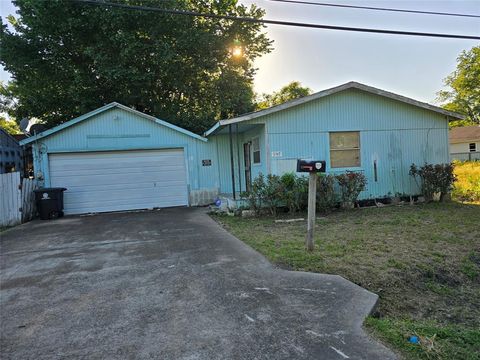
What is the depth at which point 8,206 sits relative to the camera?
377 inches

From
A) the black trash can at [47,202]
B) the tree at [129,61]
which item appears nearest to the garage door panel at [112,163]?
the black trash can at [47,202]

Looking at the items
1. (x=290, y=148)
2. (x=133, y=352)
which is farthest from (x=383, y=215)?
(x=133, y=352)

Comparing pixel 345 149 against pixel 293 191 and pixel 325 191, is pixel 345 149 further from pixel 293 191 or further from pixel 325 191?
pixel 293 191

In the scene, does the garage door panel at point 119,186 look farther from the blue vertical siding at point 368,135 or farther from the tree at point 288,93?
the tree at point 288,93

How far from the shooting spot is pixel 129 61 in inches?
635

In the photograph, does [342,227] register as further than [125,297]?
Yes

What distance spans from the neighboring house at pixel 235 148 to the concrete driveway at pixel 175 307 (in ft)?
17.9

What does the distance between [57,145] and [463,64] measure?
4574cm

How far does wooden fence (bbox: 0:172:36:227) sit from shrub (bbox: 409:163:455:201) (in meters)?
11.9

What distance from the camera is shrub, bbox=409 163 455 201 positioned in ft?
34.5

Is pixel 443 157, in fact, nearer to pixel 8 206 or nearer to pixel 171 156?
pixel 171 156

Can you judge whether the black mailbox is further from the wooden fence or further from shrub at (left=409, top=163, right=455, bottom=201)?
the wooden fence

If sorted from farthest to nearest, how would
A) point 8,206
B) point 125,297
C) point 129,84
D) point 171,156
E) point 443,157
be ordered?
point 129,84 → point 171,156 → point 443,157 → point 8,206 → point 125,297

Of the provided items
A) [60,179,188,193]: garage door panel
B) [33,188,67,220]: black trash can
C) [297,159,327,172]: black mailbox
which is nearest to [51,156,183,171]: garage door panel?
[60,179,188,193]: garage door panel
